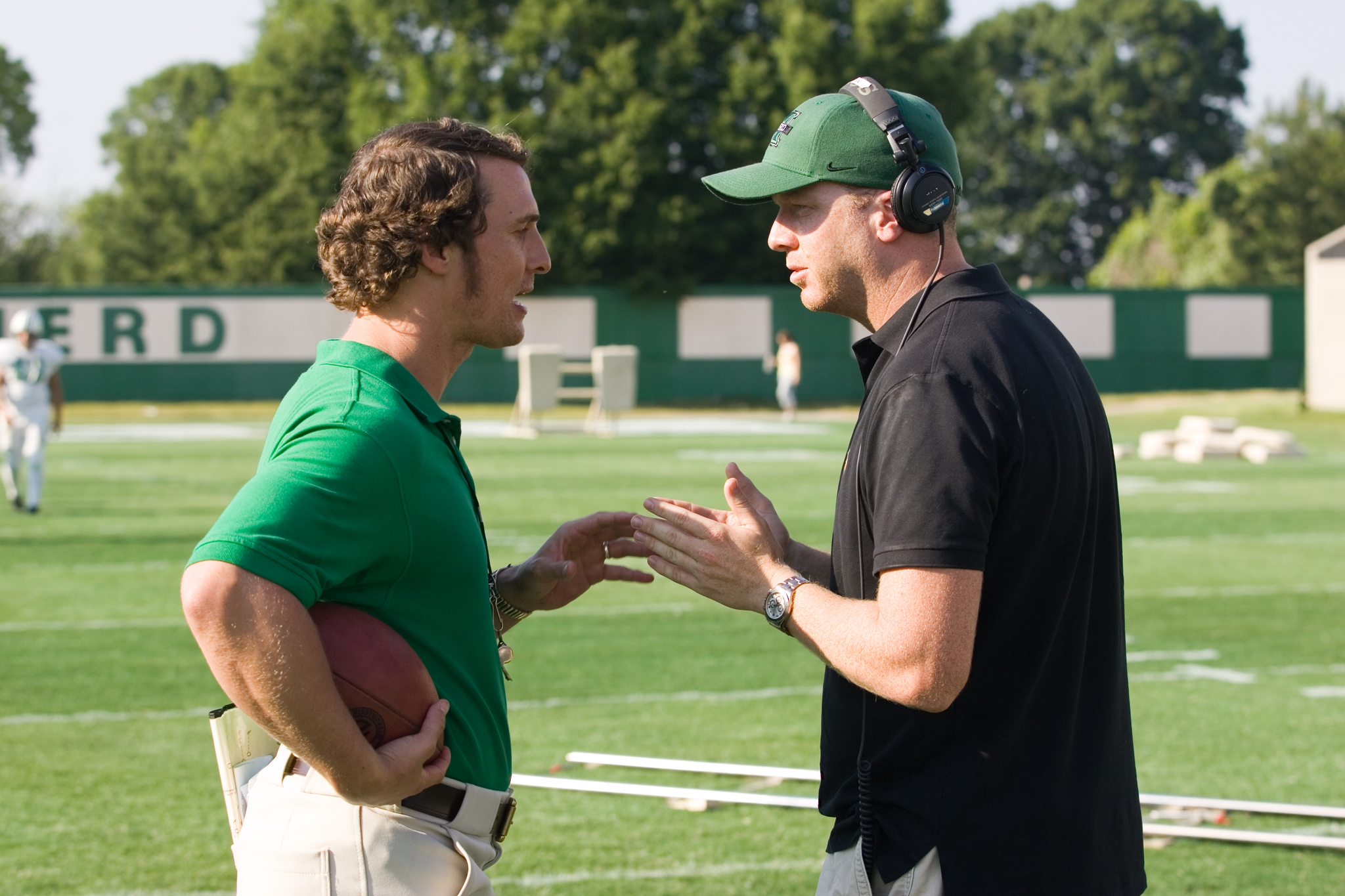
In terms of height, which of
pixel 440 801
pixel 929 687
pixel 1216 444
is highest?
pixel 929 687

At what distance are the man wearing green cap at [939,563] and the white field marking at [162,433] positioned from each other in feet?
81.0

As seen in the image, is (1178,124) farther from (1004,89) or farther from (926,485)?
(926,485)

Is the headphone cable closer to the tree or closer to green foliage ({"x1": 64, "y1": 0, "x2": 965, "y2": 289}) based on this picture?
green foliage ({"x1": 64, "y1": 0, "x2": 965, "y2": 289})

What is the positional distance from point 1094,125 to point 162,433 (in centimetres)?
7550

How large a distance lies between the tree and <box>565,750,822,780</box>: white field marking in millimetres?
85733

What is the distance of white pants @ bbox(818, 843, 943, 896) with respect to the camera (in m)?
2.50

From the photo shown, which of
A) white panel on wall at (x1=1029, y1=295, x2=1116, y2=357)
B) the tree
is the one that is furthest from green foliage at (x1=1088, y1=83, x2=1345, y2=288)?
the tree

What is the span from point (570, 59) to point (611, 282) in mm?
8463

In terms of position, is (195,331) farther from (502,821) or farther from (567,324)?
(502,821)

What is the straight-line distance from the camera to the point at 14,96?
8512cm

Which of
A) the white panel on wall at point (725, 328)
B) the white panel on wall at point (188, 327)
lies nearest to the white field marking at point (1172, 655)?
the white panel on wall at point (188, 327)

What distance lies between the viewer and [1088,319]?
1649 inches

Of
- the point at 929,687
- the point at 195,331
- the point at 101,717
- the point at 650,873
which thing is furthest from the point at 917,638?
the point at 195,331

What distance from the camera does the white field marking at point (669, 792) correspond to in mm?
5762
